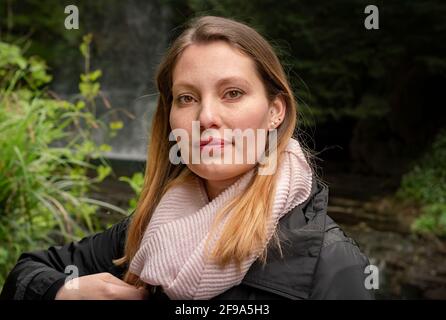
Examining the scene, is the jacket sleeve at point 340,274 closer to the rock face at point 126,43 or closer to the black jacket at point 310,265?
the black jacket at point 310,265

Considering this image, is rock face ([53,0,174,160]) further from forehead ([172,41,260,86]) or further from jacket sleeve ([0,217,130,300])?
forehead ([172,41,260,86])

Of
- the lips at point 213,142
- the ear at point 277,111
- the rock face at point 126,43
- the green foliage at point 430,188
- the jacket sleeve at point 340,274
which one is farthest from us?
the rock face at point 126,43

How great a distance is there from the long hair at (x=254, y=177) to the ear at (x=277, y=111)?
0.4 inches

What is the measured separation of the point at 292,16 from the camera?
8500 millimetres

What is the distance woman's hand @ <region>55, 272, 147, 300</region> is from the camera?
3.93ft

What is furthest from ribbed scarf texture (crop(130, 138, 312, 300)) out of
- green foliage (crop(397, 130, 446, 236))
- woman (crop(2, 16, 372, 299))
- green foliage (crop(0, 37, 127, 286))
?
green foliage (crop(397, 130, 446, 236))

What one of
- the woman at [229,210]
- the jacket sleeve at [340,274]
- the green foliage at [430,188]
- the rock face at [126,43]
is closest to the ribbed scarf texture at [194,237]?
the woman at [229,210]

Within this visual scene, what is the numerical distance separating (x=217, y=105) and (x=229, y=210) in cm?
22

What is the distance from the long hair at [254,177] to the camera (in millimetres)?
1132

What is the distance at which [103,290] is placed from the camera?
1.20m

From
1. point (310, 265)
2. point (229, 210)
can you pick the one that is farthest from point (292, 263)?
point (229, 210)

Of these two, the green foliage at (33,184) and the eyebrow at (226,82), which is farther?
the green foliage at (33,184)
